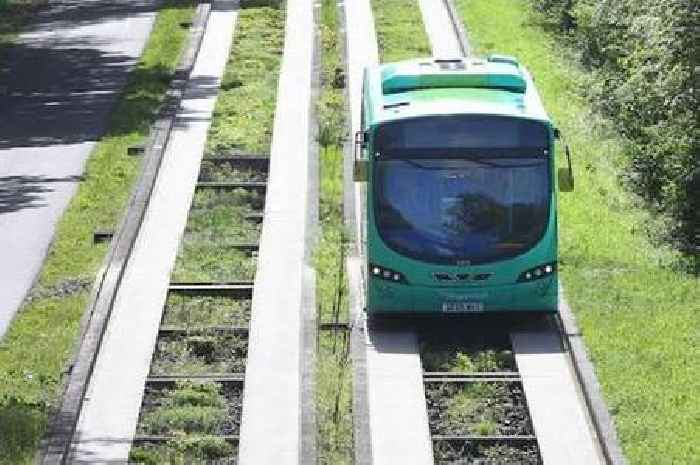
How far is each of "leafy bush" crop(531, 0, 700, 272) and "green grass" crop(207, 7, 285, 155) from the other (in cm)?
661

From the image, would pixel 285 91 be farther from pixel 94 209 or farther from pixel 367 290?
pixel 367 290

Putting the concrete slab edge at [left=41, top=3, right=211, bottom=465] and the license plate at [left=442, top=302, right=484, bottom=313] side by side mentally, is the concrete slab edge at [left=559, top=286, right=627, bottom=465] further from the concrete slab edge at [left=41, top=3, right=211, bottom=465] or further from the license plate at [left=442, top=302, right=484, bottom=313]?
the concrete slab edge at [left=41, top=3, right=211, bottom=465]

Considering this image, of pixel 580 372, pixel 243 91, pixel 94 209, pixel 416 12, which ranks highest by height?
pixel 580 372

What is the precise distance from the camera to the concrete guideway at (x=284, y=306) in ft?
64.4

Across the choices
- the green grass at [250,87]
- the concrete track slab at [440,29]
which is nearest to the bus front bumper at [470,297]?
the green grass at [250,87]

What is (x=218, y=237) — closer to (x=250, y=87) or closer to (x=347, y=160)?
(x=347, y=160)

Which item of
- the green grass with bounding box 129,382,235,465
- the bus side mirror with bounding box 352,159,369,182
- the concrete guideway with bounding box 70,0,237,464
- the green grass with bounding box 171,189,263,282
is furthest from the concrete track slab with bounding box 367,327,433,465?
the green grass with bounding box 171,189,263,282

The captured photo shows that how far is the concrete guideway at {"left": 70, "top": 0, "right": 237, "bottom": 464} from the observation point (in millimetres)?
19750

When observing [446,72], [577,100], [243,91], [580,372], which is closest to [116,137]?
[243,91]

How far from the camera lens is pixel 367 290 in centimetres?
2356

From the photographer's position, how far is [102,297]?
2492 cm

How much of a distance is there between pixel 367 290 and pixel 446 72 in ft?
9.87

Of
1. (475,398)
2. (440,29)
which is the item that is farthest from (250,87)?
(475,398)

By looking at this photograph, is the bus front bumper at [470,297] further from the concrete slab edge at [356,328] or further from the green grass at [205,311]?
the green grass at [205,311]
